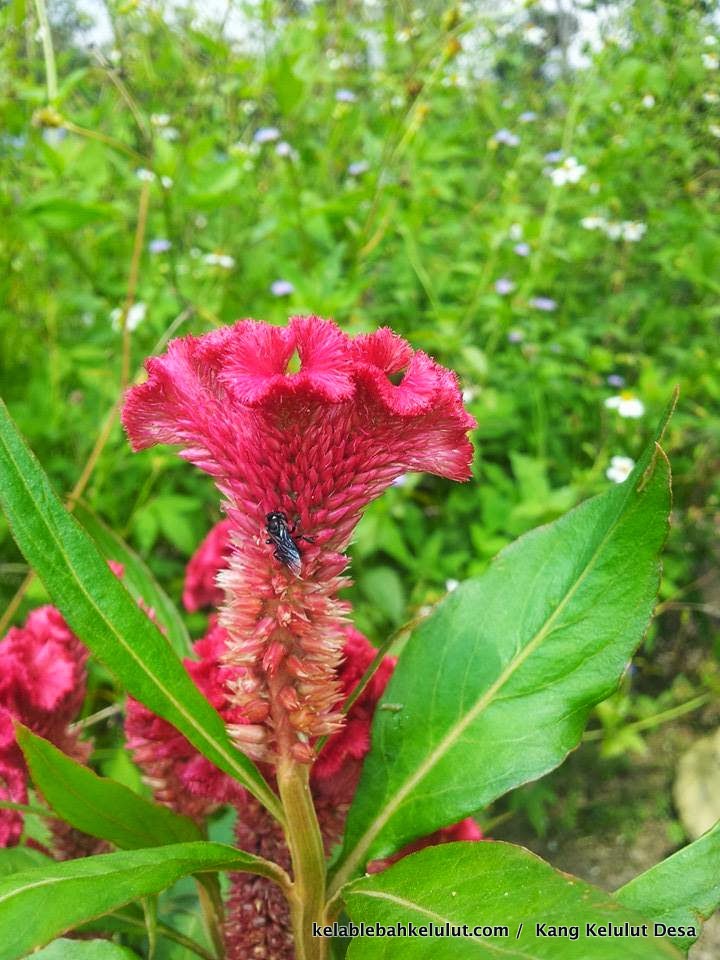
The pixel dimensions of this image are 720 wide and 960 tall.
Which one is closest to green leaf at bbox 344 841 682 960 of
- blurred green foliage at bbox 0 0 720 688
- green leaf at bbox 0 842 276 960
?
green leaf at bbox 0 842 276 960

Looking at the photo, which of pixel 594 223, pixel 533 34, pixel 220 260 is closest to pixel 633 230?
pixel 594 223

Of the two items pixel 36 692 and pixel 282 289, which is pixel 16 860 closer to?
pixel 36 692

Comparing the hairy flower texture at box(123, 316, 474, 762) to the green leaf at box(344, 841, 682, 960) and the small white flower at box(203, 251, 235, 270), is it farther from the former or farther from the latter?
the small white flower at box(203, 251, 235, 270)

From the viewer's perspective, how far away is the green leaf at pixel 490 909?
52 centimetres

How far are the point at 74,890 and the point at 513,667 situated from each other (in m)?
0.45

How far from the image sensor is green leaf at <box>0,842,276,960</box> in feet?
1.81

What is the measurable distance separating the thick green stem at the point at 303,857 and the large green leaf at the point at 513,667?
0.05 m

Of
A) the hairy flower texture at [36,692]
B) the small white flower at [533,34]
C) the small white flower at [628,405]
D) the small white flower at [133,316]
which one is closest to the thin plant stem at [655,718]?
the small white flower at [628,405]

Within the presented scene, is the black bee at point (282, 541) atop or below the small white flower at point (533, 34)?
below

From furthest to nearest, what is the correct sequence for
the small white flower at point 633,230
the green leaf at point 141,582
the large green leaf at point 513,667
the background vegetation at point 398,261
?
1. the small white flower at point 633,230
2. the background vegetation at point 398,261
3. the green leaf at point 141,582
4. the large green leaf at point 513,667

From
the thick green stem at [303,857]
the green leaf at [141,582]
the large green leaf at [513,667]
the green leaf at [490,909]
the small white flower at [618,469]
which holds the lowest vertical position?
the green leaf at [490,909]

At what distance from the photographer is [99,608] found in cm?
73

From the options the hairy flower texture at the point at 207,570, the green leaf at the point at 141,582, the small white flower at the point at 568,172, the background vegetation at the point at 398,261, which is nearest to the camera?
the green leaf at the point at 141,582

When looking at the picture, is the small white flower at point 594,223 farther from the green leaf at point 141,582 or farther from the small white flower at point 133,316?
the green leaf at point 141,582
